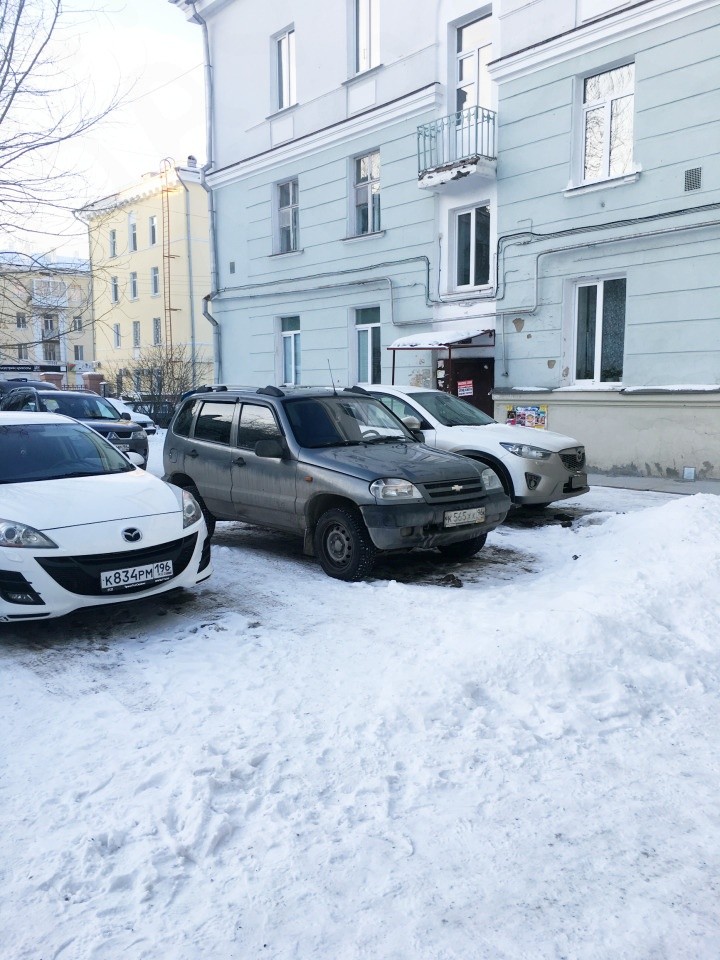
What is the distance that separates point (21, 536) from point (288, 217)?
15986 mm

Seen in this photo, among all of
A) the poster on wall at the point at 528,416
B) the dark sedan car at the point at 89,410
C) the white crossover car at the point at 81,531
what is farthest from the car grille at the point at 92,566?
the poster on wall at the point at 528,416

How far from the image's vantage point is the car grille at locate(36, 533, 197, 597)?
508 centimetres

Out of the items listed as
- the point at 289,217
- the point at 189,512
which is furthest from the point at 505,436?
the point at 289,217

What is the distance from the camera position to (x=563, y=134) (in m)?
13.4

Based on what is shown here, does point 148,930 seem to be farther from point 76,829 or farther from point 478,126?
point 478,126

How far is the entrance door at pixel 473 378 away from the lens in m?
15.5

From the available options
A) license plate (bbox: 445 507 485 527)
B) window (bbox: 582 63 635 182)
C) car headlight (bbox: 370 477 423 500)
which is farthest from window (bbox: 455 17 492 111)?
car headlight (bbox: 370 477 423 500)

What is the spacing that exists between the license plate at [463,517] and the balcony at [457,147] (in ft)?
30.2

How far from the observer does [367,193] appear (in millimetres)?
17359

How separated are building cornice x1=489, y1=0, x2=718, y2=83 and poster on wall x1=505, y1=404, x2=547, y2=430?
224 inches

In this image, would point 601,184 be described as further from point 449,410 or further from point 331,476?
point 331,476

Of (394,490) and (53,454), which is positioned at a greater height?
(53,454)

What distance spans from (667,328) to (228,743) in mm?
10644

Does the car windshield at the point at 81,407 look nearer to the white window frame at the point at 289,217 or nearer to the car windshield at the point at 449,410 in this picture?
the white window frame at the point at 289,217
